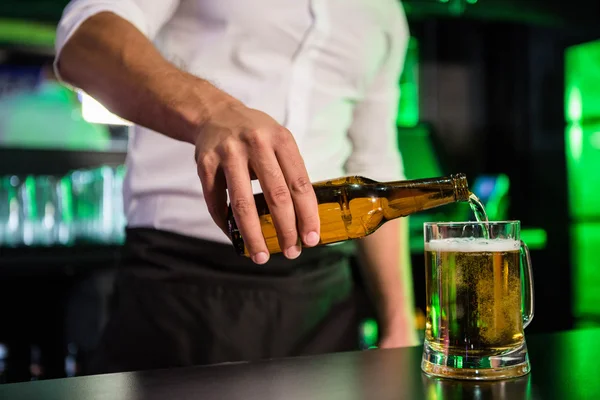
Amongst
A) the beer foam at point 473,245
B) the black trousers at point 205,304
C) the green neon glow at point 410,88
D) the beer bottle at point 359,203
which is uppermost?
the green neon glow at point 410,88

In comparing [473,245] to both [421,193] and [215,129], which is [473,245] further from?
[215,129]

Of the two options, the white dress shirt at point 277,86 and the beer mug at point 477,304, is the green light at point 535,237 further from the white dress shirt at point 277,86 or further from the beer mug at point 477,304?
the beer mug at point 477,304

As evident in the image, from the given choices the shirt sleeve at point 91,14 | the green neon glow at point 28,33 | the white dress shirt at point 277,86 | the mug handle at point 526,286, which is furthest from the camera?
the green neon glow at point 28,33

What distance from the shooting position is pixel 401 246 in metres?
1.63

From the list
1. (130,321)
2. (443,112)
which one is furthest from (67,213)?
(443,112)

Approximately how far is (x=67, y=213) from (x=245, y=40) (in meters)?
1.55

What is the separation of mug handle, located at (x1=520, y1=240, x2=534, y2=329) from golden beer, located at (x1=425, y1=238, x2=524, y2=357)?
5cm

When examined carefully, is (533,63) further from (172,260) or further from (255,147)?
(255,147)

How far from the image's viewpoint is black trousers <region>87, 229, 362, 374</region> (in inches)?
54.1

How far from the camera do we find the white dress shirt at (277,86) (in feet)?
4.47

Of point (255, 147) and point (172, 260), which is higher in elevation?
point (255, 147)

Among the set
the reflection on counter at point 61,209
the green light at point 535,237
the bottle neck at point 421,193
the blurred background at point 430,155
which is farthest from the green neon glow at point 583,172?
the bottle neck at point 421,193

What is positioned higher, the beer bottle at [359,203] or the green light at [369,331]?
the beer bottle at [359,203]

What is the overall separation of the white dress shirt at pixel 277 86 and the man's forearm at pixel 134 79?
23cm
